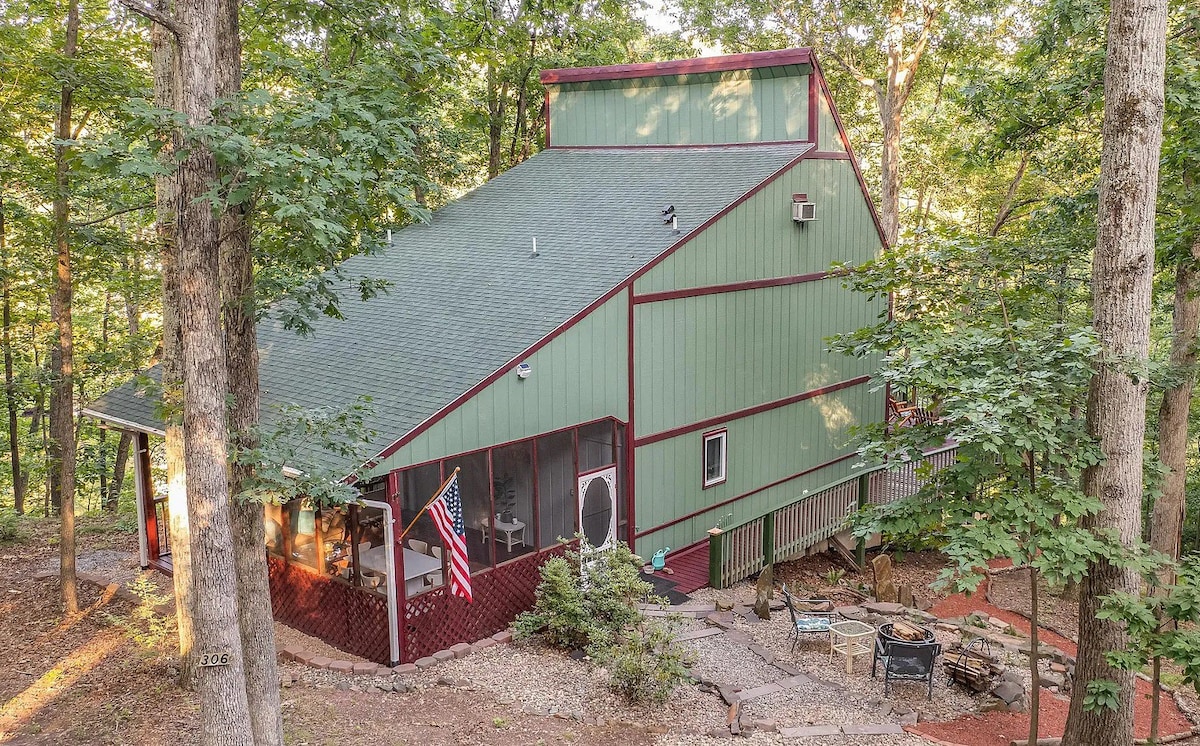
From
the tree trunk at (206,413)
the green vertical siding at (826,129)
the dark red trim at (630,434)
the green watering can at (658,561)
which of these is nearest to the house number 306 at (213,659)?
the tree trunk at (206,413)

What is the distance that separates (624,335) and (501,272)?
2.50 metres

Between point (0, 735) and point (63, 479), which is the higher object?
point (63, 479)

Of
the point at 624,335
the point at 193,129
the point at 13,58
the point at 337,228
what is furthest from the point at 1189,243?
the point at 13,58

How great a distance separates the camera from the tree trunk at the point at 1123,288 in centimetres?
806

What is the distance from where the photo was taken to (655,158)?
1658 cm

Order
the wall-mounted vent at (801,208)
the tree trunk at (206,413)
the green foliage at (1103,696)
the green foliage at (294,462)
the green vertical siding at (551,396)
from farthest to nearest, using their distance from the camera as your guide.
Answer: the wall-mounted vent at (801,208), the green vertical siding at (551,396), the green foliage at (1103,696), the green foliage at (294,462), the tree trunk at (206,413)

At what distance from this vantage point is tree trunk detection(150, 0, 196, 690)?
754 cm

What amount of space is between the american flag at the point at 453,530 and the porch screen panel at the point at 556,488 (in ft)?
8.92

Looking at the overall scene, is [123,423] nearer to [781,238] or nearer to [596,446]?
[596,446]

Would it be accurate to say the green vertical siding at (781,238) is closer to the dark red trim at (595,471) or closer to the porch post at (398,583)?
the dark red trim at (595,471)

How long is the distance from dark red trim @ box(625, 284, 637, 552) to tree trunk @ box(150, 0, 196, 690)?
5.84 meters

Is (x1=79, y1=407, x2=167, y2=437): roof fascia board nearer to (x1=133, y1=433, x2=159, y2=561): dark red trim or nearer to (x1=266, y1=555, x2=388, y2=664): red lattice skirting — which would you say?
(x1=133, y1=433, x2=159, y2=561): dark red trim

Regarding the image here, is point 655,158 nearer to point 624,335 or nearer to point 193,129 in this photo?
point 624,335

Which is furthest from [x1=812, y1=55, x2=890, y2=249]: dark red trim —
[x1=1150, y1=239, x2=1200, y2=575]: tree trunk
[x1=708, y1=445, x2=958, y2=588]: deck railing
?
[x1=1150, y1=239, x2=1200, y2=575]: tree trunk
